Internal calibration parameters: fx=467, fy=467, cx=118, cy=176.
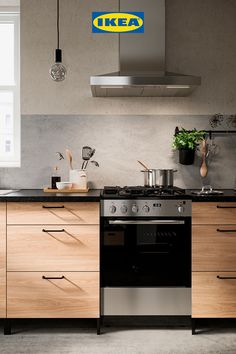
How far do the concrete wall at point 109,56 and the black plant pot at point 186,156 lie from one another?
358mm

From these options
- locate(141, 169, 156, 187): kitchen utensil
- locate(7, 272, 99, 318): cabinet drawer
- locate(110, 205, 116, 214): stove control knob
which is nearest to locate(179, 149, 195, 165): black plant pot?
locate(141, 169, 156, 187): kitchen utensil

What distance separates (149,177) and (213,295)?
1.05 meters

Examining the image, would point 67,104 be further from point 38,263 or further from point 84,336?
point 84,336

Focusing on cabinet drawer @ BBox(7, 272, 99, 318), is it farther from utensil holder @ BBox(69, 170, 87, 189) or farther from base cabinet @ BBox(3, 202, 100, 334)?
utensil holder @ BBox(69, 170, 87, 189)

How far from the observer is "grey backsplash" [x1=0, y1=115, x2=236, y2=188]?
386 centimetres

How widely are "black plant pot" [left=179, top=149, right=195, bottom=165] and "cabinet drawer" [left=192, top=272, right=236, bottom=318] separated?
1.01 metres

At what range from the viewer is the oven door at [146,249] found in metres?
3.12

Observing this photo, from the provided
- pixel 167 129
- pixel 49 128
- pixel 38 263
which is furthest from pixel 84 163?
pixel 38 263

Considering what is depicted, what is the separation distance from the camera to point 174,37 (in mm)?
3873

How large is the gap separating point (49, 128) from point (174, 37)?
1283mm

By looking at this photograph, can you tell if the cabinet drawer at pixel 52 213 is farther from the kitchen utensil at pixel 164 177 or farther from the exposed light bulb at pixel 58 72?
the exposed light bulb at pixel 58 72

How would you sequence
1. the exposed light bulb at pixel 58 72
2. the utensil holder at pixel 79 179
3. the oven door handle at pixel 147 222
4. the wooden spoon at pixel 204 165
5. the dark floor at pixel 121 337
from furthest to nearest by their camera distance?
the wooden spoon at pixel 204 165 → the utensil holder at pixel 79 179 → the exposed light bulb at pixel 58 72 → the oven door handle at pixel 147 222 → the dark floor at pixel 121 337

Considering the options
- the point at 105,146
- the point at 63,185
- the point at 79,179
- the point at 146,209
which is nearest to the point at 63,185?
the point at 63,185

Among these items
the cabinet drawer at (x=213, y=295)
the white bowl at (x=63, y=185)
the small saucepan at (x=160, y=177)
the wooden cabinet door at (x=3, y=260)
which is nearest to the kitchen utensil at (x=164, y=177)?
the small saucepan at (x=160, y=177)
